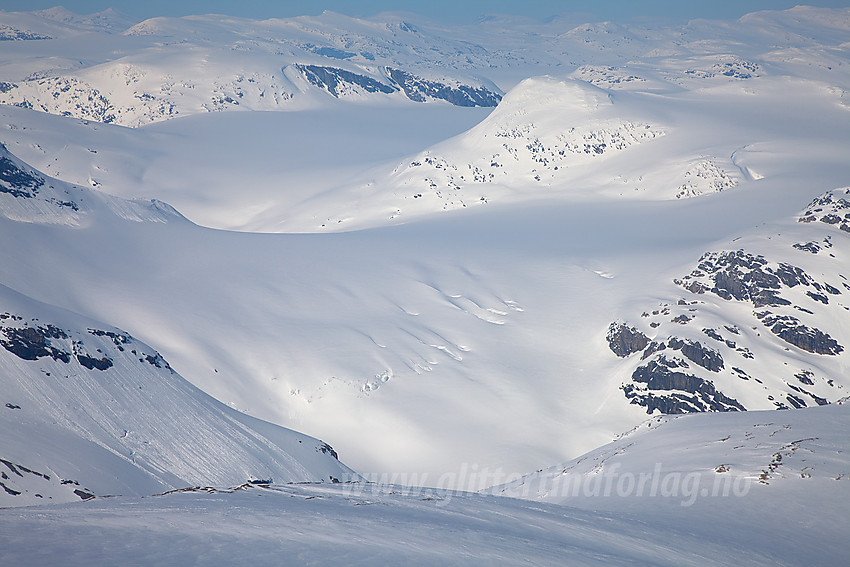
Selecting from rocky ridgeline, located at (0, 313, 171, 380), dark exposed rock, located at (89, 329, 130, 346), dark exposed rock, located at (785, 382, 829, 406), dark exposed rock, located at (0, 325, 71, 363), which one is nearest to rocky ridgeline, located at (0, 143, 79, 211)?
dark exposed rock, located at (89, 329, 130, 346)

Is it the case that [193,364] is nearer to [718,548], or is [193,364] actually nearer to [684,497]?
A: [684,497]

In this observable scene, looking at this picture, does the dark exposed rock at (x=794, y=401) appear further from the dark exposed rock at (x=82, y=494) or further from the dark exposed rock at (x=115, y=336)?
the dark exposed rock at (x=82, y=494)

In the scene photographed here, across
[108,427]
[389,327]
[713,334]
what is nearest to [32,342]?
[108,427]

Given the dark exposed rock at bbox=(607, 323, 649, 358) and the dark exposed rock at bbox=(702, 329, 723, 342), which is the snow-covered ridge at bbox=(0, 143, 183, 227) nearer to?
the dark exposed rock at bbox=(607, 323, 649, 358)

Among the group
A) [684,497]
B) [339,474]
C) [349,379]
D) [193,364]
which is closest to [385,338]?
[349,379]

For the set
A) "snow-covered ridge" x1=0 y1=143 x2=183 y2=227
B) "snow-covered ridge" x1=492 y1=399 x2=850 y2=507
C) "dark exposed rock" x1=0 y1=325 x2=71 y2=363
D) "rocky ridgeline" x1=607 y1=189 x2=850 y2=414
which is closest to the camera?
"snow-covered ridge" x1=492 y1=399 x2=850 y2=507

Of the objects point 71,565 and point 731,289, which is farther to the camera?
point 731,289

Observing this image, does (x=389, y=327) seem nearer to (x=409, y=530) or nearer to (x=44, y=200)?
(x=44, y=200)
